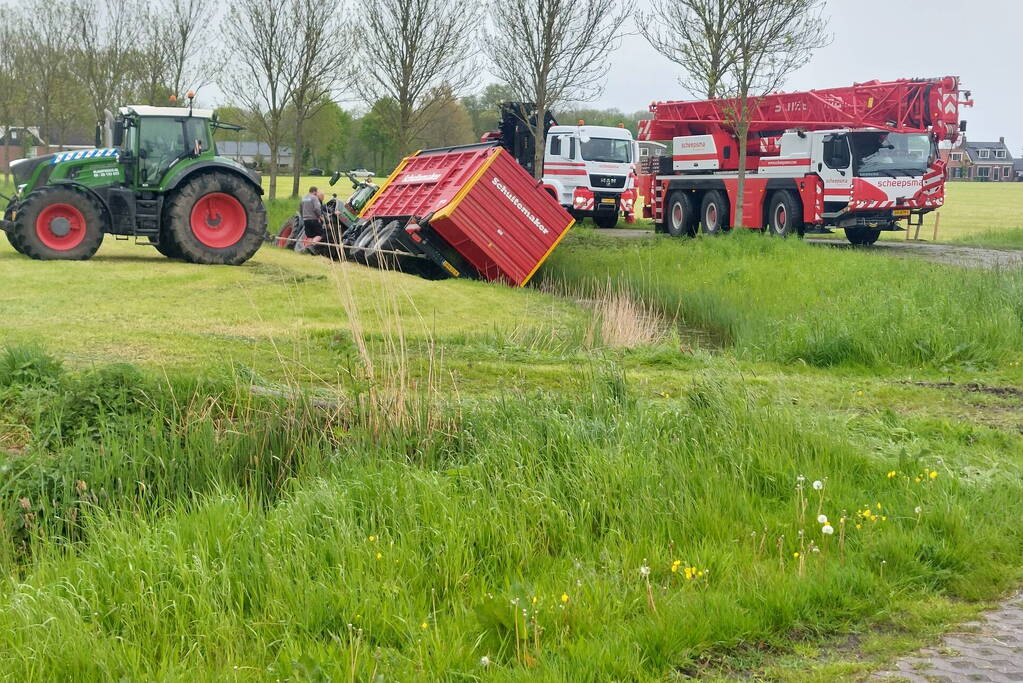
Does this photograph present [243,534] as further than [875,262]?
No

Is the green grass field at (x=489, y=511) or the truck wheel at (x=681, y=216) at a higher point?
the truck wheel at (x=681, y=216)

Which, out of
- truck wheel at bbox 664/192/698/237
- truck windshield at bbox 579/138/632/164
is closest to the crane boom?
truck wheel at bbox 664/192/698/237

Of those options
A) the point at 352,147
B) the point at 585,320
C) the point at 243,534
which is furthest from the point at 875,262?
the point at 352,147

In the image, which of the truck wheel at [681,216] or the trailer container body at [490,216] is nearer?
the trailer container body at [490,216]

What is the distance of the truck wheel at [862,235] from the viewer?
25.6 m

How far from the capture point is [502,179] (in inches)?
774

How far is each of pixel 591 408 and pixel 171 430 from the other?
108 inches

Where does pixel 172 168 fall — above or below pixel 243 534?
above

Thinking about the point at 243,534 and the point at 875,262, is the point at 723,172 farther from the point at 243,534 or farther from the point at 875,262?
the point at 243,534

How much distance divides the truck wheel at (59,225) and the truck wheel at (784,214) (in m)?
13.3

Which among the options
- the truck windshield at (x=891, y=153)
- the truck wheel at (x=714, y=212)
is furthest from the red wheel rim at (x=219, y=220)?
the truck windshield at (x=891, y=153)

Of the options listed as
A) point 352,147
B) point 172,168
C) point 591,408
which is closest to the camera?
point 591,408

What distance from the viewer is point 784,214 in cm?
2500

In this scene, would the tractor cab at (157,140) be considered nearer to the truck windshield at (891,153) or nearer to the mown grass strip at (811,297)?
the mown grass strip at (811,297)
